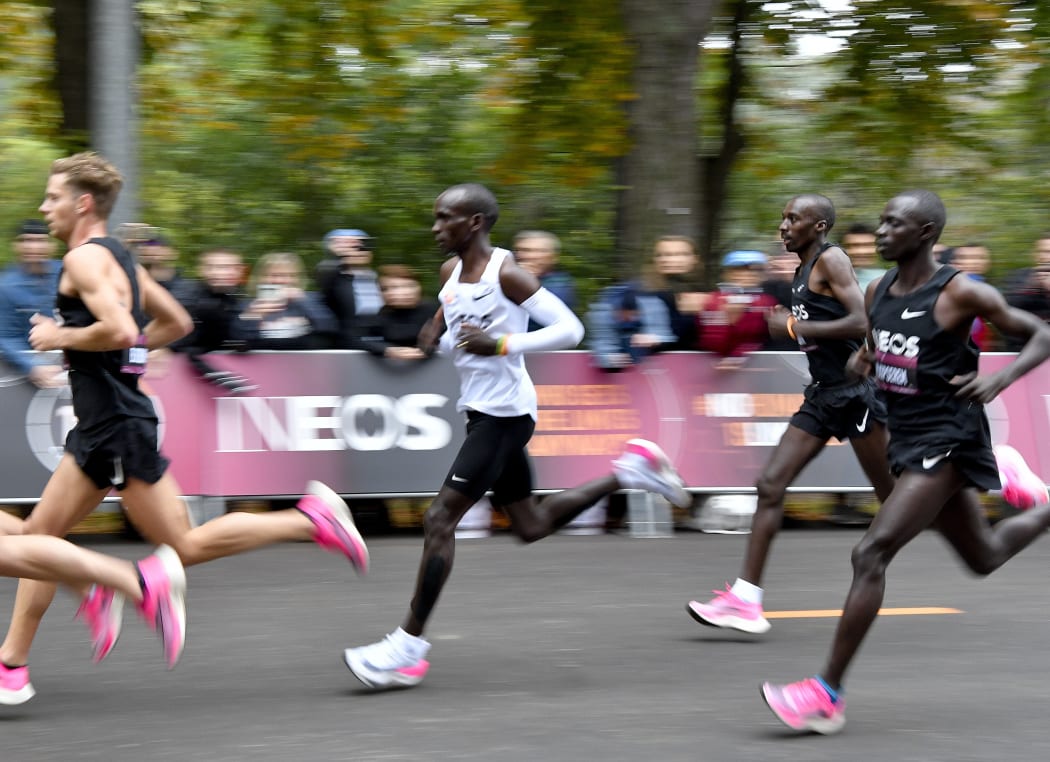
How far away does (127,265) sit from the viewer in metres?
5.39

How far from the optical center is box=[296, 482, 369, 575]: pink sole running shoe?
18.5 feet

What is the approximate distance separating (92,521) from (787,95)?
432 inches

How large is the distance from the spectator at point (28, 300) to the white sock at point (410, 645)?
15.2ft

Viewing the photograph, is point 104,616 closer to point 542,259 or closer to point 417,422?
point 417,422

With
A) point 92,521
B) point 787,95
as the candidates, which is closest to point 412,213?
point 787,95

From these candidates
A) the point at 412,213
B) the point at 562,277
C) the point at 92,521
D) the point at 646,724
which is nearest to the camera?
the point at 646,724

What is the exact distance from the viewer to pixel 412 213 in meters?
17.3

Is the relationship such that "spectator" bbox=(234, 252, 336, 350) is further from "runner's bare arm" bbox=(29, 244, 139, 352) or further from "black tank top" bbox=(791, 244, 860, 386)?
"runner's bare arm" bbox=(29, 244, 139, 352)

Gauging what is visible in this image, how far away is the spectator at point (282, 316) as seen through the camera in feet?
33.1

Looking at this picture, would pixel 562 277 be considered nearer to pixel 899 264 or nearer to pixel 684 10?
pixel 684 10

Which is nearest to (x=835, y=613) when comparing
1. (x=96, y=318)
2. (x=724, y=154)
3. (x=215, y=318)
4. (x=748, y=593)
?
(x=748, y=593)

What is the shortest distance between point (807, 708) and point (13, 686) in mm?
2886

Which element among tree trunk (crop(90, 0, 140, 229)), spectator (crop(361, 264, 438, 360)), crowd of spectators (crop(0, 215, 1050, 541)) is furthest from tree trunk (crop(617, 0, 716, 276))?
tree trunk (crop(90, 0, 140, 229))

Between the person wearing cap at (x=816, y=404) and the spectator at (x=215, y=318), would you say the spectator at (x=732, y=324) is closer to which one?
the spectator at (x=215, y=318)
